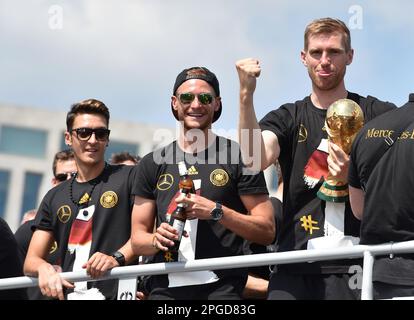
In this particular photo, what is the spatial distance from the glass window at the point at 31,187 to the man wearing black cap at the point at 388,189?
225 ft

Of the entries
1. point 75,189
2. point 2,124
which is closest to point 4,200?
point 2,124

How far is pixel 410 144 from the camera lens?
725 cm

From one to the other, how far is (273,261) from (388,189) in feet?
2.79

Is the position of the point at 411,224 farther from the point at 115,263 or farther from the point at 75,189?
the point at 75,189

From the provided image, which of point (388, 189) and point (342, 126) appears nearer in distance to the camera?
point (388, 189)

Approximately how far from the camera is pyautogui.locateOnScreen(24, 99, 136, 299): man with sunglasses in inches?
338

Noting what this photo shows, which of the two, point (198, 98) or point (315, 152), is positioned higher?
point (198, 98)

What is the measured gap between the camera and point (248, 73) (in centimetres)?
784

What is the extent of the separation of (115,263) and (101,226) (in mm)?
611

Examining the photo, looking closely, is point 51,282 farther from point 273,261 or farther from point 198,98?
point 273,261

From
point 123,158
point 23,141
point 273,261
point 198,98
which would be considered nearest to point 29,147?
point 23,141

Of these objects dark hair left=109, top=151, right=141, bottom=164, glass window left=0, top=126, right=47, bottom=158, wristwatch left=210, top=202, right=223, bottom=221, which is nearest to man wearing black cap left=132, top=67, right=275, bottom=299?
wristwatch left=210, top=202, right=223, bottom=221

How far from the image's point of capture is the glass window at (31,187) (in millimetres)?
75500
